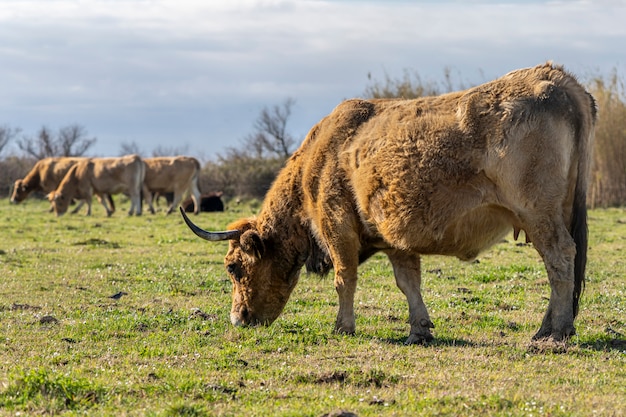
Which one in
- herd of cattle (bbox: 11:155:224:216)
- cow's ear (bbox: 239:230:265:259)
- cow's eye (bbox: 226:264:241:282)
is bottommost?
cow's eye (bbox: 226:264:241:282)

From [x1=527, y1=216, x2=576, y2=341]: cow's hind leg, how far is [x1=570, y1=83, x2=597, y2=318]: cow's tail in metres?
0.19

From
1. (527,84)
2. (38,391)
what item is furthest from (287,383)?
(527,84)

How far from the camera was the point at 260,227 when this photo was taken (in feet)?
31.1

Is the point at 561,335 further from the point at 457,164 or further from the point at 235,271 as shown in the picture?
the point at 235,271

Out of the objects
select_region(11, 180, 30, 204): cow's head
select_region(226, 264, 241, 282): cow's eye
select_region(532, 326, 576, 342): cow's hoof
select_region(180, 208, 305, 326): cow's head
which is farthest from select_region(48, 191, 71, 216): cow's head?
select_region(532, 326, 576, 342): cow's hoof

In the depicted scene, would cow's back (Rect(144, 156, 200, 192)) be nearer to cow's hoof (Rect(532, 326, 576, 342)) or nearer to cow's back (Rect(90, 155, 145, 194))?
cow's back (Rect(90, 155, 145, 194))

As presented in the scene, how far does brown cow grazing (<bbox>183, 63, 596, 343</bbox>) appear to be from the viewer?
7457mm

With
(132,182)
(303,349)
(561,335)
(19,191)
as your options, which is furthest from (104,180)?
(561,335)

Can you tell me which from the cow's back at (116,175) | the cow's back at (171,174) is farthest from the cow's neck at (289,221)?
the cow's back at (171,174)

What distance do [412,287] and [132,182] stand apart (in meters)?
28.0

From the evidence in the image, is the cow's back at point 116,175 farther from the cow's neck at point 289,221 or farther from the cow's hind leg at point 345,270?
the cow's hind leg at point 345,270

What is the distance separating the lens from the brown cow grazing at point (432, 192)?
7457 mm

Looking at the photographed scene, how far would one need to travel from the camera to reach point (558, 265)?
7.55 m

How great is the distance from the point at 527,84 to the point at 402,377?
2.83 meters
